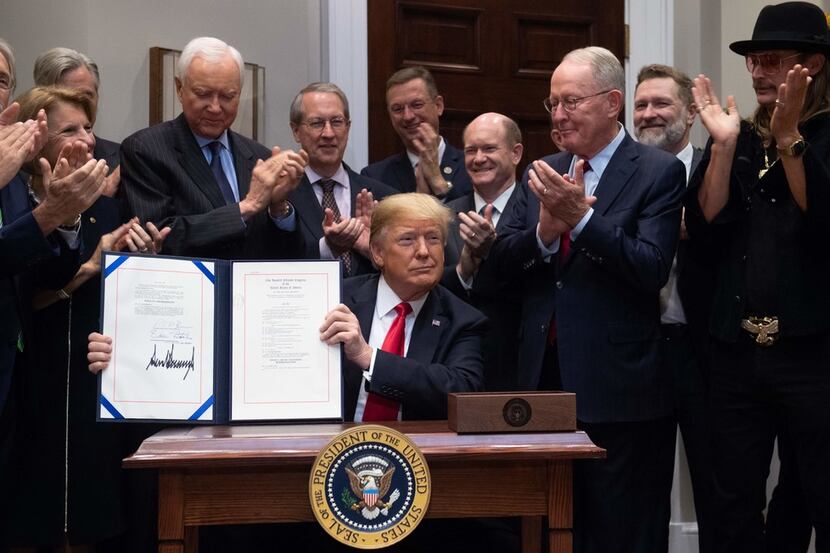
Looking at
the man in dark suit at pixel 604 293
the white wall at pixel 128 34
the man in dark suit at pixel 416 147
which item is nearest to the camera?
the man in dark suit at pixel 604 293

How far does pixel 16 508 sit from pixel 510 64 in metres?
3.26

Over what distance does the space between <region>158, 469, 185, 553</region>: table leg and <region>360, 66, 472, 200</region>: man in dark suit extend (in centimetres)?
224

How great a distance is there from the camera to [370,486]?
2.70 metres

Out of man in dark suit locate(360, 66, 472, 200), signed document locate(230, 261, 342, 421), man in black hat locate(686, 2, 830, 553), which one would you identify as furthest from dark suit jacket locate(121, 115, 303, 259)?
man in black hat locate(686, 2, 830, 553)

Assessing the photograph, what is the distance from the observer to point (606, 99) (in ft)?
12.1

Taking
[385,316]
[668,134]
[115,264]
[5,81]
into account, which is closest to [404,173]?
[668,134]

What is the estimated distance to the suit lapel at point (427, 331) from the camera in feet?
11.2

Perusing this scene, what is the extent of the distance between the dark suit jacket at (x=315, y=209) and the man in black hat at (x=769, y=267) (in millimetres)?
1198

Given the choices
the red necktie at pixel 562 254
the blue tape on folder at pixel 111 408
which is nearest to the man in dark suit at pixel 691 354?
the red necktie at pixel 562 254

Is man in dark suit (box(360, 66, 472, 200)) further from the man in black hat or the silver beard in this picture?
the man in black hat

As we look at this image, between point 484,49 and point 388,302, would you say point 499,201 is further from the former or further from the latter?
point 484,49

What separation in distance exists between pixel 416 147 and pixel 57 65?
4.78 feet

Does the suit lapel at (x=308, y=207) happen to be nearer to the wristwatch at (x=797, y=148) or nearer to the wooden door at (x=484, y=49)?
the wooden door at (x=484, y=49)
